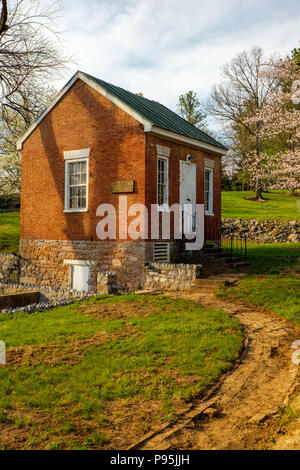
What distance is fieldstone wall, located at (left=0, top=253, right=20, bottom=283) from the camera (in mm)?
17391

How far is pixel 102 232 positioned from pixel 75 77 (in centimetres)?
598

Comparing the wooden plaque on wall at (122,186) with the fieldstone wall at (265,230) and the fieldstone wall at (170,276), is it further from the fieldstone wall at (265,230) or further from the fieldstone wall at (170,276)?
the fieldstone wall at (265,230)

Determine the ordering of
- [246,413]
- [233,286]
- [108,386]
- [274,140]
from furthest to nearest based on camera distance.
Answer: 1. [274,140]
2. [233,286]
3. [108,386]
4. [246,413]

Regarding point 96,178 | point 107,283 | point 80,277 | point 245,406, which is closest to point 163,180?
point 96,178

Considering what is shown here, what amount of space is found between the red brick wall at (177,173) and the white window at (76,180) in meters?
2.73

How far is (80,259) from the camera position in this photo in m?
15.3

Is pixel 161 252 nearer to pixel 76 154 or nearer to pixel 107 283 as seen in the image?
pixel 107 283

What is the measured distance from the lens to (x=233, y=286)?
12.1m

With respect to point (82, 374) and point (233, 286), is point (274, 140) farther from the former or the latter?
point (82, 374)

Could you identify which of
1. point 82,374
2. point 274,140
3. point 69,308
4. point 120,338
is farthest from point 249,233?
point 82,374

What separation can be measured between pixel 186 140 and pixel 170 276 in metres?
5.46

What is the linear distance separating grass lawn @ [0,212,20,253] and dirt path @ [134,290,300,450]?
17376 mm

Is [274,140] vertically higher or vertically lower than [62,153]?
higher

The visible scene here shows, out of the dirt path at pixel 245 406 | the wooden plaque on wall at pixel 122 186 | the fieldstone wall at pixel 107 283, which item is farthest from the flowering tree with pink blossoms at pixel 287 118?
the dirt path at pixel 245 406
